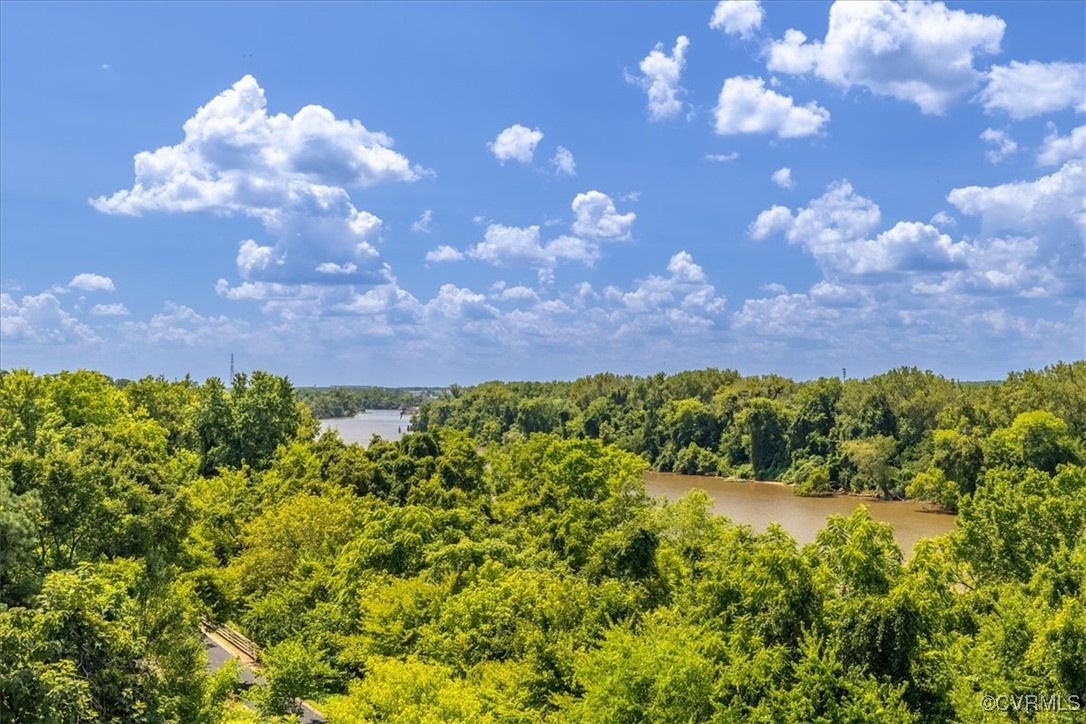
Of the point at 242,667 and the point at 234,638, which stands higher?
the point at 242,667

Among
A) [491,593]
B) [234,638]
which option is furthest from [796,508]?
[491,593]

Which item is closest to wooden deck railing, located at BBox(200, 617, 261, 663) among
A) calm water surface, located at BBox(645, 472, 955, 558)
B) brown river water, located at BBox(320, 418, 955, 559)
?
brown river water, located at BBox(320, 418, 955, 559)

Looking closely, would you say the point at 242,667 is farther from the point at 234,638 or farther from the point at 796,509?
the point at 796,509

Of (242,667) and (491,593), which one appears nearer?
(491,593)

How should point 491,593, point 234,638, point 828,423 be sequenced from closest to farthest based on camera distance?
1. point 491,593
2. point 234,638
3. point 828,423

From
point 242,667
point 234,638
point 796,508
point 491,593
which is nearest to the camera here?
point 491,593

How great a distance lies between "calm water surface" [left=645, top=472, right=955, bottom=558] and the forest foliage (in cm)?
1948

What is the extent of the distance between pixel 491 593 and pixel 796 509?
50010mm

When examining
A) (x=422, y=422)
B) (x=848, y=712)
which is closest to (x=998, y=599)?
(x=848, y=712)

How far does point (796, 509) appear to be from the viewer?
6769cm

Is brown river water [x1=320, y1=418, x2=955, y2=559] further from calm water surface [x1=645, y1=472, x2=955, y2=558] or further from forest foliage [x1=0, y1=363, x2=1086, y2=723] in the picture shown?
forest foliage [x1=0, y1=363, x2=1086, y2=723]

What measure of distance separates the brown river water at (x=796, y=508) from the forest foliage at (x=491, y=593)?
16716mm

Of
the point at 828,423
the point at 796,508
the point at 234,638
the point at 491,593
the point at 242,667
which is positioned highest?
the point at 828,423

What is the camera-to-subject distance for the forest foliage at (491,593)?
17344 mm
